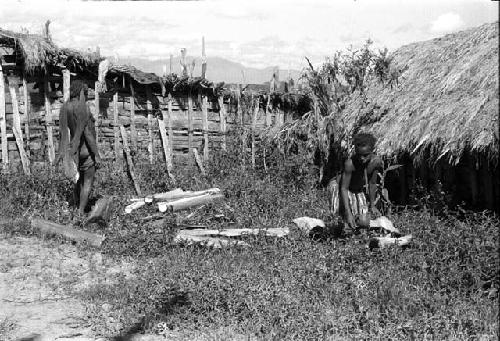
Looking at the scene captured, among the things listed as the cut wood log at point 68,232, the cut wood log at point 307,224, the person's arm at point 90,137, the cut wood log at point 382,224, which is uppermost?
the person's arm at point 90,137

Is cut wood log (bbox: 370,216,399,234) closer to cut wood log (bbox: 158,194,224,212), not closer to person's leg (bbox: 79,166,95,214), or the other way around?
cut wood log (bbox: 158,194,224,212)

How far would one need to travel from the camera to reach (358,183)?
6695 mm

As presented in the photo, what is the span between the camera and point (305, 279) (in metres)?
5.82

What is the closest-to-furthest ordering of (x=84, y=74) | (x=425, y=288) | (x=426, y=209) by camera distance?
(x=425, y=288), (x=426, y=209), (x=84, y=74)

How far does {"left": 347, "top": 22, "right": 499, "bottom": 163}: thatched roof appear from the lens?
8.03 m

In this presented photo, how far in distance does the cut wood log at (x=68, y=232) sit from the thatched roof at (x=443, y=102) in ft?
13.9

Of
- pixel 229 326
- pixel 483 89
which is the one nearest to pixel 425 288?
pixel 229 326

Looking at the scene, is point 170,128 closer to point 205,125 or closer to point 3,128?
point 205,125

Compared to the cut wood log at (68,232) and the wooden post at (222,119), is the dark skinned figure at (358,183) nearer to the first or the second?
the cut wood log at (68,232)

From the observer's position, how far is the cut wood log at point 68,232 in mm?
7656

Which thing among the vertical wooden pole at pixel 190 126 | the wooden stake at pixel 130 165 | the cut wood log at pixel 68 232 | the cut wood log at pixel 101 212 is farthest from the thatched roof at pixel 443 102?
the cut wood log at pixel 68 232

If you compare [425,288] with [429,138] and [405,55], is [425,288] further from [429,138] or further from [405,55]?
[405,55]

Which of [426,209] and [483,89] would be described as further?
[483,89]

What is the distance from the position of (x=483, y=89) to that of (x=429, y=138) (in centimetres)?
99
